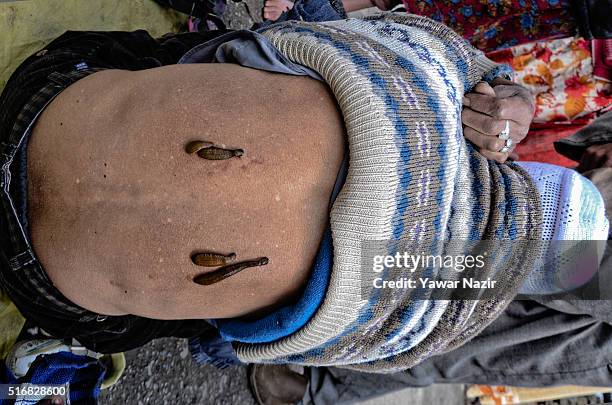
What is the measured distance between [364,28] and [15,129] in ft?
2.43

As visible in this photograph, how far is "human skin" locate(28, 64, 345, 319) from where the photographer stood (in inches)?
38.1

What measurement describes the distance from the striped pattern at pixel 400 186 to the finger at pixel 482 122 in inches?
1.9

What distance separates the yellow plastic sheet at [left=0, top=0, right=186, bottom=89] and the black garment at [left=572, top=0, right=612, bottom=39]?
5.08ft

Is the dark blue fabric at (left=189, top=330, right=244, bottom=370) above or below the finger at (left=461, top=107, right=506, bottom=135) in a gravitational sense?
below

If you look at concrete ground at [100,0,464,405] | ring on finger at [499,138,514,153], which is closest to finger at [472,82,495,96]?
ring on finger at [499,138,514,153]

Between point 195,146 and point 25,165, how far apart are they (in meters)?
0.38

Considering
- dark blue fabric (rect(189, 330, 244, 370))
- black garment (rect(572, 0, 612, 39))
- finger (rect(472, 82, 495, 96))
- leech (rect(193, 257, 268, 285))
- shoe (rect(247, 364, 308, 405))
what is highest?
finger (rect(472, 82, 495, 96))

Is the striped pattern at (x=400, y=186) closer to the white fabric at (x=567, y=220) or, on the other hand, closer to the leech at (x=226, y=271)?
the white fabric at (x=567, y=220)

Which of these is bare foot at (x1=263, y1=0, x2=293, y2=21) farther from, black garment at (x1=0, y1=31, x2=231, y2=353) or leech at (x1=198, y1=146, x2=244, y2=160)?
leech at (x1=198, y1=146, x2=244, y2=160)

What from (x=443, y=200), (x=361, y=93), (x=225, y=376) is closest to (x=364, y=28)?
(x=361, y=93)

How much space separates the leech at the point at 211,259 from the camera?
A: 0.97 meters

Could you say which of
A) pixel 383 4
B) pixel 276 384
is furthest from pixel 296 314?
pixel 383 4

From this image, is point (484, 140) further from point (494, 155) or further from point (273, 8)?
point (273, 8)

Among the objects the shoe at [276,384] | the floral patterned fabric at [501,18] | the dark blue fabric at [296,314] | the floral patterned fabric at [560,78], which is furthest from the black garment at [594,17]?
the shoe at [276,384]
